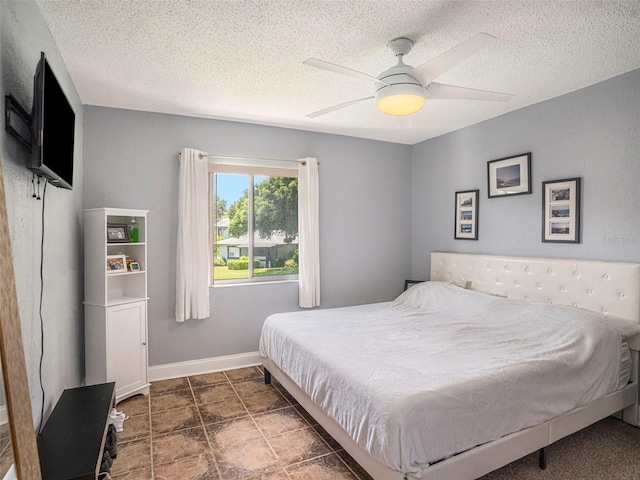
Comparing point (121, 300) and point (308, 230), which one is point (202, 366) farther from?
point (308, 230)

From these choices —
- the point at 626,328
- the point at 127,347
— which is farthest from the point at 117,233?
the point at 626,328

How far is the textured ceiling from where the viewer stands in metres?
1.97

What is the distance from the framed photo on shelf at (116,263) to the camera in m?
3.18

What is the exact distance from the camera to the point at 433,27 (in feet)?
7.04

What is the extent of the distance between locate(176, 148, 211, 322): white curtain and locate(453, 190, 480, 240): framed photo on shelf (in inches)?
113

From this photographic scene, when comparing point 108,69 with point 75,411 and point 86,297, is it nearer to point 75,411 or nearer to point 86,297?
point 86,297

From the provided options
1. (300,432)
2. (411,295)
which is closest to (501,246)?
(411,295)

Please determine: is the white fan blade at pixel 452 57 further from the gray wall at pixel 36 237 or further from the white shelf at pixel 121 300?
the white shelf at pixel 121 300

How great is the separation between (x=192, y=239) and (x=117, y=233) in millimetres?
689

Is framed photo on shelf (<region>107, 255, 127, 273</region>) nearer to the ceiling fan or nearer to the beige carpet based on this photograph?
the ceiling fan

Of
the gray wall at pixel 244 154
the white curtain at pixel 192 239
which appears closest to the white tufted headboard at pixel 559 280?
the gray wall at pixel 244 154

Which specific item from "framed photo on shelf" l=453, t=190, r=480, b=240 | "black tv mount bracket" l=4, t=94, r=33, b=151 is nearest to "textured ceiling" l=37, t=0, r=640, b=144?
"black tv mount bracket" l=4, t=94, r=33, b=151

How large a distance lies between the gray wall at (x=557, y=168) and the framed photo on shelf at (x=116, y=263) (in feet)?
11.6

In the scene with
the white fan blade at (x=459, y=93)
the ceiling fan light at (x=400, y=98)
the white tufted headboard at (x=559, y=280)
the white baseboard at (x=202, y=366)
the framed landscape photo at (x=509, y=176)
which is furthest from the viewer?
the white baseboard at (x=202, y=366)
